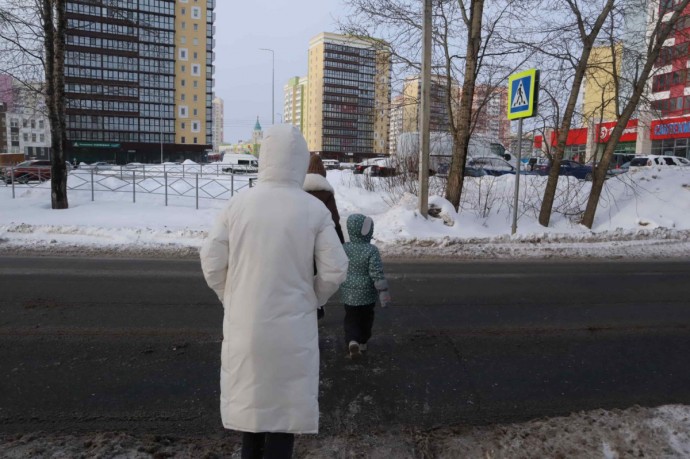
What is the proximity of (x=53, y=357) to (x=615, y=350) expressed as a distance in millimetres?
5033

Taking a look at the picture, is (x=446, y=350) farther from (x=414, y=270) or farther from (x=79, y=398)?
(x=414, y=270)

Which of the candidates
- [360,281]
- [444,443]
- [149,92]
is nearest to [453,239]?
[360,281]

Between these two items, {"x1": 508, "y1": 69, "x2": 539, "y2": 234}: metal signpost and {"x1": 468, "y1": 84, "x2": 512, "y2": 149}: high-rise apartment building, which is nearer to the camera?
{"x1": 508, "y1": 69, "x2": 539, "y2": 234}: metal signpost

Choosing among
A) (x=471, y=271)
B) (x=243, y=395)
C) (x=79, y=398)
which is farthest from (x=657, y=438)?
(x=471, y=271)

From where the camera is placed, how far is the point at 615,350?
16.3 feet

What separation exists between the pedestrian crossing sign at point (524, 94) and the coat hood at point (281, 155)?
9.18 metres

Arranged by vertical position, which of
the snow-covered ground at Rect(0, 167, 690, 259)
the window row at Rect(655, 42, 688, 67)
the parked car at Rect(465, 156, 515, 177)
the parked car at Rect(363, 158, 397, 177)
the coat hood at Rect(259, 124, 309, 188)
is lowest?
the snow-covered ground at Rect(0, 167, 690, 259)

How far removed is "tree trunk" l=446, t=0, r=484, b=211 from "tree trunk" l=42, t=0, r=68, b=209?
10.5 meters

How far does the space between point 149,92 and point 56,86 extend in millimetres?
86909

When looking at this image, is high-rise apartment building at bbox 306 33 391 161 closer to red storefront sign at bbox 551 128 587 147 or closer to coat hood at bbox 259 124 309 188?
red storefront sign at bbox 551 128 587 147

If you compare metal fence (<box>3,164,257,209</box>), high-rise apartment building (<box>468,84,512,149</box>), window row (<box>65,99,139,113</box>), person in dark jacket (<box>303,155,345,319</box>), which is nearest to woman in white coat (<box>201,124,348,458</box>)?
person in dark jacket (<box>303,155,345,319</box>)

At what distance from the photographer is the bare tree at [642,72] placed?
498 inches

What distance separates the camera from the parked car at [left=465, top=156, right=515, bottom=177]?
2155cm

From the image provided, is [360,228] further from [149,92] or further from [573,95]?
[149,92]
